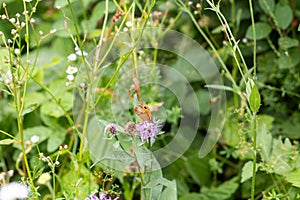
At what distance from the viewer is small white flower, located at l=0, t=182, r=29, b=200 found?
2.75ft

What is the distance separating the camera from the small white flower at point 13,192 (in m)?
0.84

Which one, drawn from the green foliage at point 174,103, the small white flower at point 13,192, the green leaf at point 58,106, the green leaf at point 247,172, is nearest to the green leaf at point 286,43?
the green foliage at point 174,103

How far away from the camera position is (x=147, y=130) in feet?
2.88

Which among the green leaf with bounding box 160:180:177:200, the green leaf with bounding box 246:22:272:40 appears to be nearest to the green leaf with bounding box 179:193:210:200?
the green leaf with bounding box 160:180:177:200

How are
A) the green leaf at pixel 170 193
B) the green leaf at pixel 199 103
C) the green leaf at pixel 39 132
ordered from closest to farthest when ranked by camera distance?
the green leaf at pixel 170 193, the green leaf at pixel 39 132, the green leaf at pixel 199 103

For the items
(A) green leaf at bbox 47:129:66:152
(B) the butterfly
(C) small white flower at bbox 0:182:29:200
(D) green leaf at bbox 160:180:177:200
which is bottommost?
(A) green leaf at bbox 47:129:66:152

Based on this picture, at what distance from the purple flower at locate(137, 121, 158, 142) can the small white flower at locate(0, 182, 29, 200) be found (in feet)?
0.62

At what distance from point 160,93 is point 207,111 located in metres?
0.16

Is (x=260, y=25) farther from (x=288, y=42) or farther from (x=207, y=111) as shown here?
(x=207, y=111)

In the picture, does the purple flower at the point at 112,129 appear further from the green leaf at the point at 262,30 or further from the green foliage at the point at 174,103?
the green leaf at the point at 262,30

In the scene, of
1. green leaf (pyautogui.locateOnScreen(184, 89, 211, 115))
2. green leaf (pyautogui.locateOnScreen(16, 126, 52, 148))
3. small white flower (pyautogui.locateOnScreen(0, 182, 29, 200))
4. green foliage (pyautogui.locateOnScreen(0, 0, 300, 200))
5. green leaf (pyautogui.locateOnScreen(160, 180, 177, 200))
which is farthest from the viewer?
green leaf (pyautogui.locateOnScreen(184, 89, 211, 115))

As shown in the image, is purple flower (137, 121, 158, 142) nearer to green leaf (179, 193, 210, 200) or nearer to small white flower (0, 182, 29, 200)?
small white flower (0, 182, 29, 200)

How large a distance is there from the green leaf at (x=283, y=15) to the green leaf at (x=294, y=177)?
46cm

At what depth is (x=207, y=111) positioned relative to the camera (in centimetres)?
153
